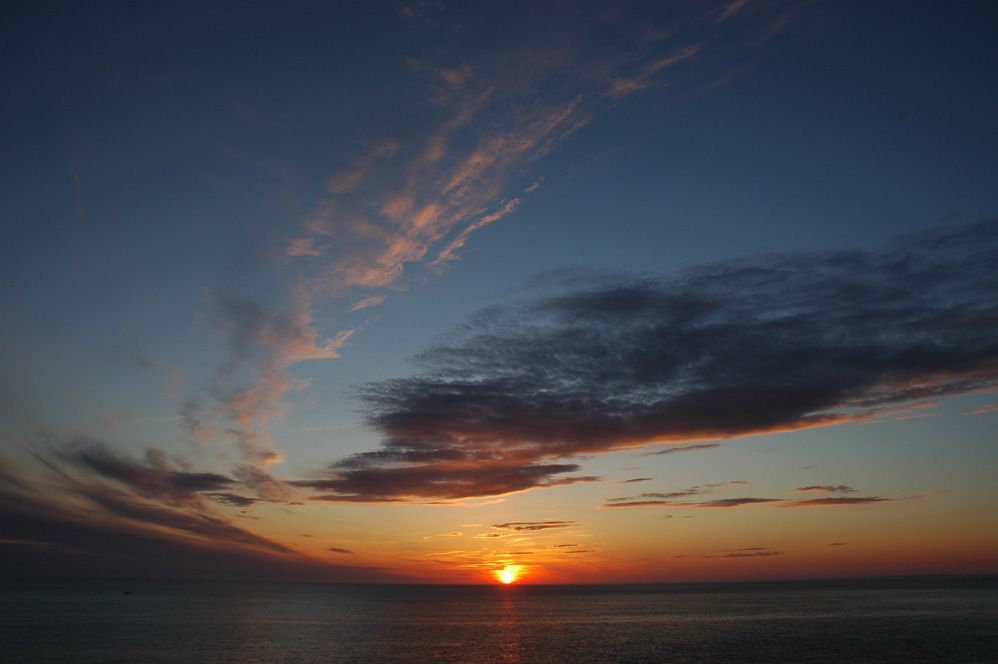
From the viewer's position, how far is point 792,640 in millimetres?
79312

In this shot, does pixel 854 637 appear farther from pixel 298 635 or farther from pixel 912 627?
pixel 298 635

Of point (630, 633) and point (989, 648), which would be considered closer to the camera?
point (989, 648)

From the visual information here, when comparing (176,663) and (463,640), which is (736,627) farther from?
(176,663)

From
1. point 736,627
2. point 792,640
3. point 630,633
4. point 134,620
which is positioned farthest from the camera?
point 134,620

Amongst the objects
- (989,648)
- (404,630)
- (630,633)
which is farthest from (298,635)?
(989,648)

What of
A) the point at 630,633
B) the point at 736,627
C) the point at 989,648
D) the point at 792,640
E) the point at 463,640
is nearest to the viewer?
the point at 989,648

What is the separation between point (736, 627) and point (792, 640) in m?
22.0

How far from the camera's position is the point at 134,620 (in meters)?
108

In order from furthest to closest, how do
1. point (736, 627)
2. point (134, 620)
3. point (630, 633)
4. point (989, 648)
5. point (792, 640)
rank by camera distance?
point (134, 620) → point (736, 627) → point (630, 633) → point (792, 640) → point (989, 648)

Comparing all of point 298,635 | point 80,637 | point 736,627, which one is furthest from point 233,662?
point 736,627

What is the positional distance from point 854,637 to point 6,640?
379 feet

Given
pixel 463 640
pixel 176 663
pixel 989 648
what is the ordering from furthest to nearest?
pixel 463 640, pixel 989 648, pixel 176 663

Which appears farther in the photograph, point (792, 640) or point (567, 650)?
point (792, 640)

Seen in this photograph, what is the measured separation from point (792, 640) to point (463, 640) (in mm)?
47101
